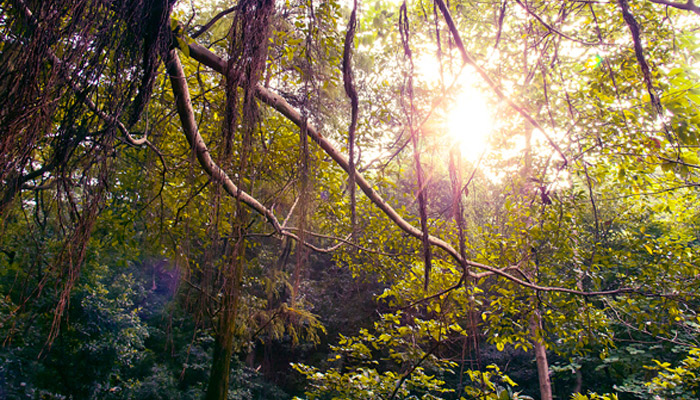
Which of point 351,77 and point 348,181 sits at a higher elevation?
point 351,77

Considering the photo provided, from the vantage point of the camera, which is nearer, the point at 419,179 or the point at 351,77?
the point at 419,179

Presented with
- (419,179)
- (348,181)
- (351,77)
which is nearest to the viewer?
(419,179)

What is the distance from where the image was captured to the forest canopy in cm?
88

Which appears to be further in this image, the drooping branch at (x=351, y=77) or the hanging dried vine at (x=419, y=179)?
the drooping branch at (x=351, y=77)

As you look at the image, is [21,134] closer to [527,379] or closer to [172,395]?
[172,395]

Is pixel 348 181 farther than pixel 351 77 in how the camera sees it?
Yes

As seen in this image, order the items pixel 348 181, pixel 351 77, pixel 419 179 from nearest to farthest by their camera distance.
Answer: pixel 419 179, pixel 351 77, pixel 348 181

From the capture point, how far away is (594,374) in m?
7.90

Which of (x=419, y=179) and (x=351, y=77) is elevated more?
(x=351, y=77)

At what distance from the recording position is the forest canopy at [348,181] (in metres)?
0.88

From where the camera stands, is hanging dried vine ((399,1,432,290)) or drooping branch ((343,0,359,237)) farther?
drooping branch ((343,0,359,237))

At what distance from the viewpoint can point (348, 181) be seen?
121cm

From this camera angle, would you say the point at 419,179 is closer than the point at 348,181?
Yes

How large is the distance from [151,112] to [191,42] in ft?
2.49
